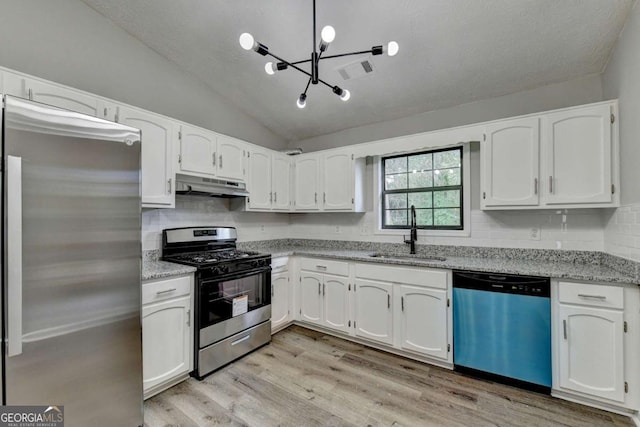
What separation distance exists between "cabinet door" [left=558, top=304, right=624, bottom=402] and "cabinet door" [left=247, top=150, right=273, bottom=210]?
304cm

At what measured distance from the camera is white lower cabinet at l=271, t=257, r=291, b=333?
3.22m

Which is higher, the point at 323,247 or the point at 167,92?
the point at 167,92

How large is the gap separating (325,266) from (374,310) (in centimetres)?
73

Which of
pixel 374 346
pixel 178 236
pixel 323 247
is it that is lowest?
pixel 374 346

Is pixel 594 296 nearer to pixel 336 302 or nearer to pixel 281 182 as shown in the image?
pixel 336 302

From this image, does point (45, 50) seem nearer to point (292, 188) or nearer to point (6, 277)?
point (6, 277)

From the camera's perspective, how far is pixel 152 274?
82.4 inches

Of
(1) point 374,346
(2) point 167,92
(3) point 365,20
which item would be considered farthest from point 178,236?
(3) point 365,20

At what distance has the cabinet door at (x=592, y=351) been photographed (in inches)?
75.4

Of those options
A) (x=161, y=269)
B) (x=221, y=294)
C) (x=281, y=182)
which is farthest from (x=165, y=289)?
(x=281, y=182)

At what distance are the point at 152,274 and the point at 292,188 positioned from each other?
2.19 metres

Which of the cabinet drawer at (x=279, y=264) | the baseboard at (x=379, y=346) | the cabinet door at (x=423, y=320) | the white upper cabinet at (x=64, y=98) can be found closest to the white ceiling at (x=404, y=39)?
the white upper cabinet at (x=64, y=98)

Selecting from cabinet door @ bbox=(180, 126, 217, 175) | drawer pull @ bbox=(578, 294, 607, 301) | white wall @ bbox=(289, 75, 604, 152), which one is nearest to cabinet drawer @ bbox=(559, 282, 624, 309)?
drawer pull @ bbox=(578, 294, 607, 301)

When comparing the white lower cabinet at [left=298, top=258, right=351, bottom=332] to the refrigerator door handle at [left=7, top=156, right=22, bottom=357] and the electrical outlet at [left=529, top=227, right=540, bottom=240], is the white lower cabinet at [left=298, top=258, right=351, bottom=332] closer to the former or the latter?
the electrical outlet at [left=529, top=227, right=540, bottom=240]
